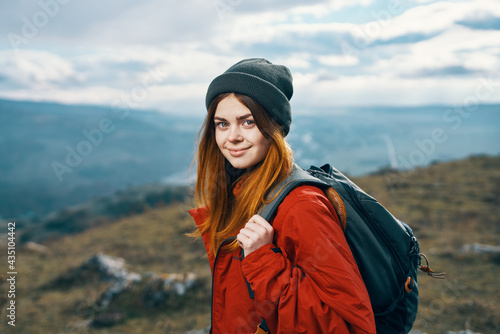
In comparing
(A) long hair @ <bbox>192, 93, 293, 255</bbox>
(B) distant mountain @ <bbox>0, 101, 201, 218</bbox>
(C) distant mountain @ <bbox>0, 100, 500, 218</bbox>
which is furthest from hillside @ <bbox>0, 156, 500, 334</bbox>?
(B) distant mountain @ <bbox>0, 101, 201, 218</bbox>

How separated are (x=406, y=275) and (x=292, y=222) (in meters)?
0.70

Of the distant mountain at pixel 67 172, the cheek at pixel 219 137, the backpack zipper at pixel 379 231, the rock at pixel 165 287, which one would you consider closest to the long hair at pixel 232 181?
the cheek at pixel 219 137

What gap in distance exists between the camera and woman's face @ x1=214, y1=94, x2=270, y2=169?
6.48 feet

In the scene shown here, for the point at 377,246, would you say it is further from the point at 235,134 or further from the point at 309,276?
the point at 235,134

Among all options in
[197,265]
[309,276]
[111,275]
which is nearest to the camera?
[309,276]

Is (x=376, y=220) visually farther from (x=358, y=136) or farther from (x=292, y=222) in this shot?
(x=358, y=136)

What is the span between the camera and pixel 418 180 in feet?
52.5

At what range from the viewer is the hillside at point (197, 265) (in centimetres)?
573

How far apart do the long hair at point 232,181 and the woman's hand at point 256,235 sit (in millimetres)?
184

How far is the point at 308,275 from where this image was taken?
159 centimetres

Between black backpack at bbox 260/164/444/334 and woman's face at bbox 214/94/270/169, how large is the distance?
0.27 m

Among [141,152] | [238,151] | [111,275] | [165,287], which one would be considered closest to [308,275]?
[238,151]

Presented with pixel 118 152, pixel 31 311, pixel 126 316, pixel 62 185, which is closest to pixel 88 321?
pixel 126 316

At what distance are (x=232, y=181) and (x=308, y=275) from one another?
104 centimetres
